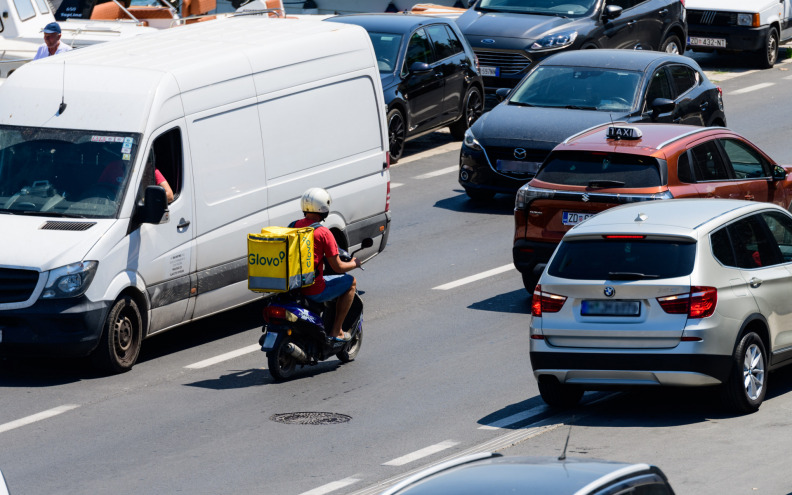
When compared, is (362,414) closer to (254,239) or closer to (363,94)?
(254,239)

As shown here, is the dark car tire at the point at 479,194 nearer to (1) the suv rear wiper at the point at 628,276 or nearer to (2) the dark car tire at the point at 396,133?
→ (2) the dark car tire at the point at 396,133

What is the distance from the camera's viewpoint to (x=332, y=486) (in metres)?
9.47

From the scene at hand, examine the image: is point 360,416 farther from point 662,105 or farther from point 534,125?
point 662,105

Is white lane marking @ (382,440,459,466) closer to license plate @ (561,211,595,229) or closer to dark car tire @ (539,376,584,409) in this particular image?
dark car tire @ (539,376,584,409)

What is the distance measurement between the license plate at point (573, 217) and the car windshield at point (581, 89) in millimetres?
4909

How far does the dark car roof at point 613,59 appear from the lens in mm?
19578

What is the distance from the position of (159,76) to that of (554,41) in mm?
12058

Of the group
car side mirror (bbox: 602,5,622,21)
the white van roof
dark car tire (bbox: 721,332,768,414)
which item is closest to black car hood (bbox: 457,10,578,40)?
car side mirror (bbox: 602,5,622,21)

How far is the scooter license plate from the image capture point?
1216 centimetres

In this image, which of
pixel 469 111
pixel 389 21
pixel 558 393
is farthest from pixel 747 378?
pixel 469 111

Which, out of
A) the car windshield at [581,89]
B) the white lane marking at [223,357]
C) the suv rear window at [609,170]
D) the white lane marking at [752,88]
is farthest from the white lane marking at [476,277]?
the white lane marking at [752,88]

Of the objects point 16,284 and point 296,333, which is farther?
point 296,333

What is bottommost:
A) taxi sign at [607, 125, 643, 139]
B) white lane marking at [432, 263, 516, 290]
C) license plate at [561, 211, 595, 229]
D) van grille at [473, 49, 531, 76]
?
A: white lane marking at [432, 263, 516, 290]

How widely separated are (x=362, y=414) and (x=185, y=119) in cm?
344
